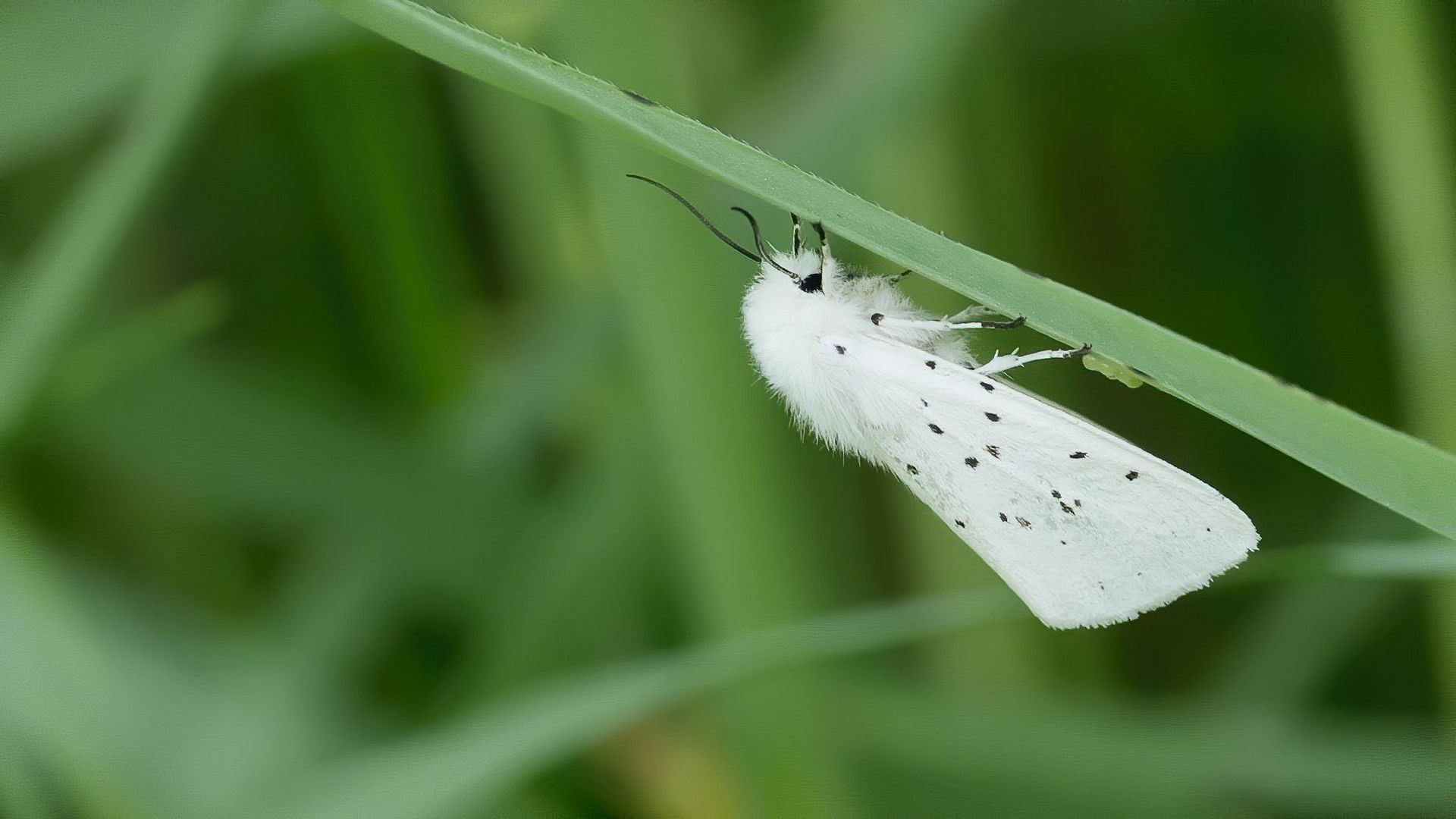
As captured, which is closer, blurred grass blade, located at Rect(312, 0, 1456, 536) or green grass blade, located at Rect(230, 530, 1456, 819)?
blurred grass blade, located at Rect(312, 0, 1456, 536)

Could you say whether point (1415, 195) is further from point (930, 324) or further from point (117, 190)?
point (117, 190)

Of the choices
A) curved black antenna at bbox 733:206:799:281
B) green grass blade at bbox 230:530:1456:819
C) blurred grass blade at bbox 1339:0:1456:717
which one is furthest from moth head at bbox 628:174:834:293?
blurred grass blade at bbox 1339:0:1456:717

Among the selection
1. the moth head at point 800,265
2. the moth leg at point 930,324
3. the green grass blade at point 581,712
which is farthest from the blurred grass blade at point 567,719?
the moth head at point 800,265

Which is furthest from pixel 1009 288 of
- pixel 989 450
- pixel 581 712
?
pixel 581 712

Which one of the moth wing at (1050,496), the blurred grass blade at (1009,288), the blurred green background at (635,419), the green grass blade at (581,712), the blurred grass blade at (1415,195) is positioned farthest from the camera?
the blurred grass blade at (1415,195)

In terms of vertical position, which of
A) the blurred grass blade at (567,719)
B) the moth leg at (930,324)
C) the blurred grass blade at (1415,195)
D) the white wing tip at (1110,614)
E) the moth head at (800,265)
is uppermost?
the blurred grass blade at (1415,195)

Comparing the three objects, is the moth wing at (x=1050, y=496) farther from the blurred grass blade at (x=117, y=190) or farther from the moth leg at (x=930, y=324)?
the blurred grass blade at (x=117, y=190)

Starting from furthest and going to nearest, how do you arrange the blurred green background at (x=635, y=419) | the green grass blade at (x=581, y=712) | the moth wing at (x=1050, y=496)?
the blurred green background at (x=635, y=419) → the green grass blade at (x=581, y=712) → the moth wing at (x=1050, y=496)

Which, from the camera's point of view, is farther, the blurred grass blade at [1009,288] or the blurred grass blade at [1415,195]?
the blurred grass blade at [1415,195]

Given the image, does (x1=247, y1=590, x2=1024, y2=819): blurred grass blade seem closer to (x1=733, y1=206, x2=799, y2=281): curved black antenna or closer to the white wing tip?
the white wing tip
